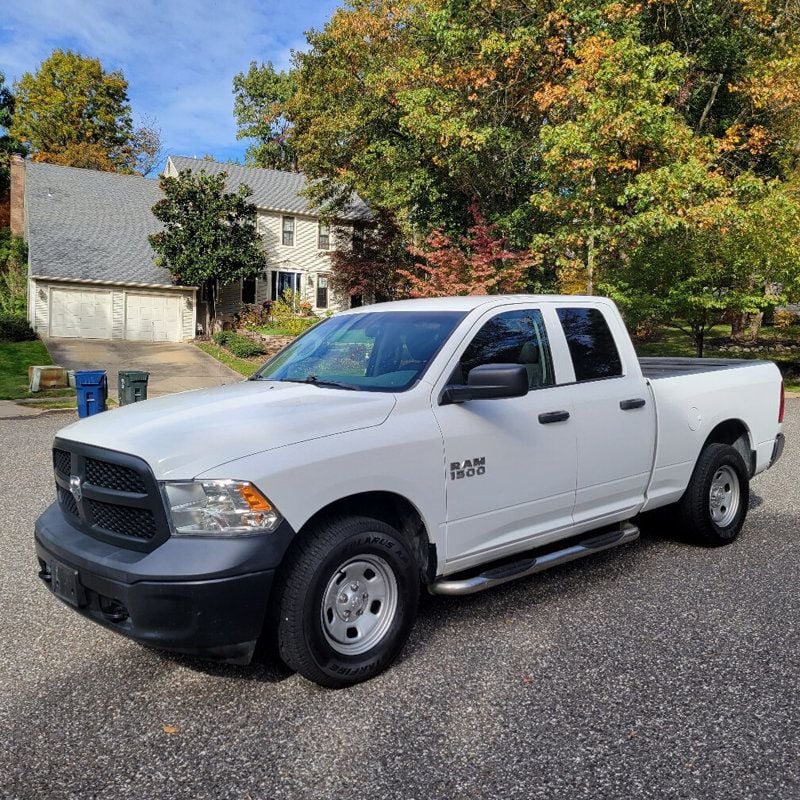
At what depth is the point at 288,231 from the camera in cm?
3509

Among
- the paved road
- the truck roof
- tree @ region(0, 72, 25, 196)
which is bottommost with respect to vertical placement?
the paved road

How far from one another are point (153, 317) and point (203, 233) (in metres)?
4.27

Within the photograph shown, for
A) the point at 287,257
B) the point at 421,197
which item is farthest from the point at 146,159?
the point at 421,197

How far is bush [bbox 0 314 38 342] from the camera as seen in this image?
1011 inches

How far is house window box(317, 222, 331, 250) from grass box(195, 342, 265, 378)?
942cm

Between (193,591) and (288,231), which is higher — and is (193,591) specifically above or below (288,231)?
below

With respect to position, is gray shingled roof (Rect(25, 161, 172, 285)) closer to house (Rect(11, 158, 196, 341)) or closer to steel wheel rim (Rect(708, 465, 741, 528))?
house (Rect(11, 158, 196, 341))

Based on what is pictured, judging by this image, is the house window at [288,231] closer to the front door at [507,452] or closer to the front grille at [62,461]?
the front door at [507,452]

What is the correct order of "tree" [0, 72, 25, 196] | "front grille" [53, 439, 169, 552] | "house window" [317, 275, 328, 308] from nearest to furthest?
"front grille" [53, 439, 169, 552] → "house window" [317, 275, 328, 308] → "tree" [0, 72, 25, 196]

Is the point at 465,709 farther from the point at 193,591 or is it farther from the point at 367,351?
the point at 367,351

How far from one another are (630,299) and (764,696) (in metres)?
17.4

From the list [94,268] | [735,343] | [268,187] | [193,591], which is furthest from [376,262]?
[193,591]

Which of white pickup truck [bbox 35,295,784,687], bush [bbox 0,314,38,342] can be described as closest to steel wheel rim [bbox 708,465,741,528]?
white pickup truck [bbox 35,295,784,687]

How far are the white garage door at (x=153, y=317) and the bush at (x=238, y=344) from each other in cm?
228
